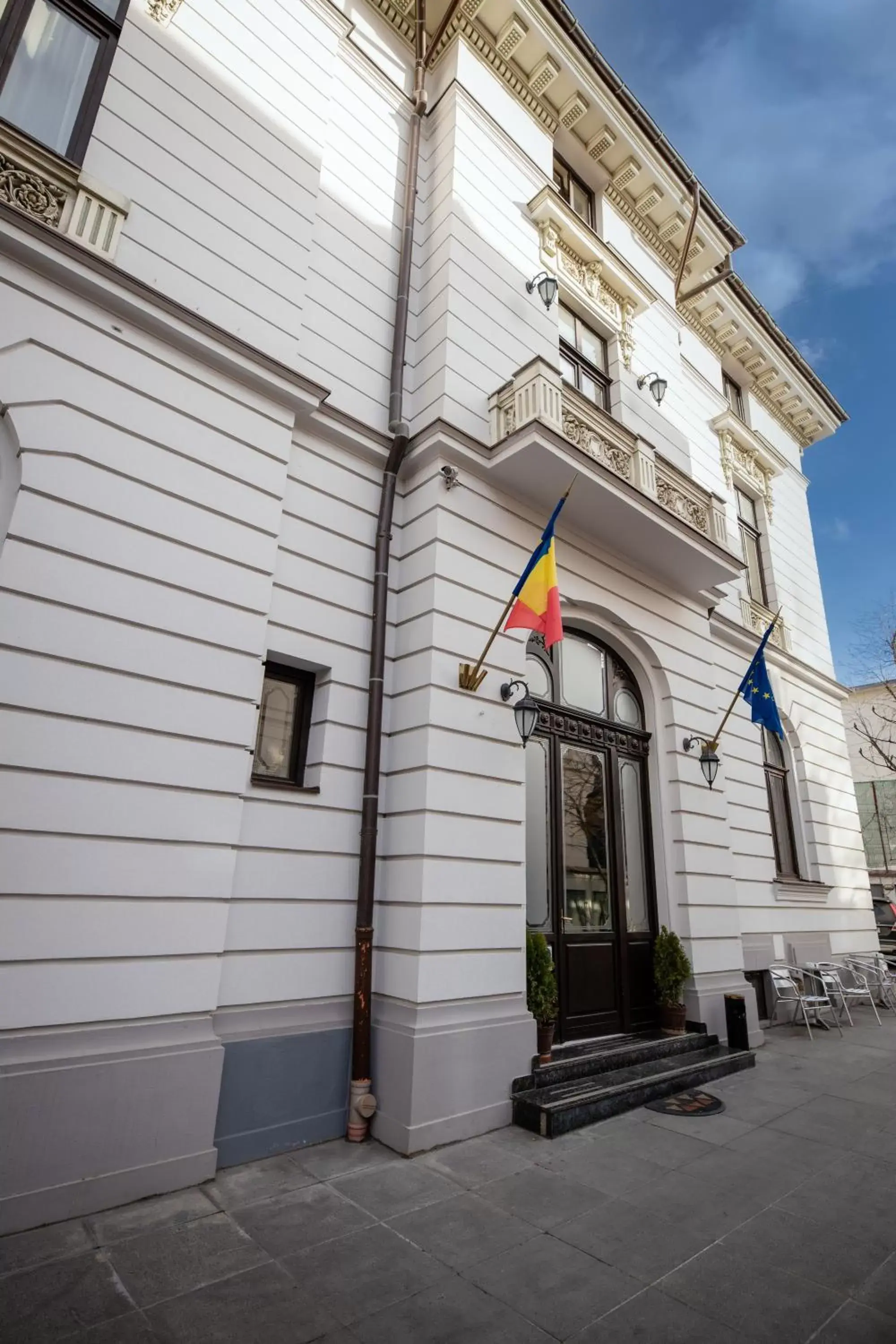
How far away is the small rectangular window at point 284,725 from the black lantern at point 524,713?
192 cm

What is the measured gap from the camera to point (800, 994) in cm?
1045

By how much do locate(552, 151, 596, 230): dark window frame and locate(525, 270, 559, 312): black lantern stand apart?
2.31 meters

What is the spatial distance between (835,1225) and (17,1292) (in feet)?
14.8

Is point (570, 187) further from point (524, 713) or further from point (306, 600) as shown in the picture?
point (524, 713)

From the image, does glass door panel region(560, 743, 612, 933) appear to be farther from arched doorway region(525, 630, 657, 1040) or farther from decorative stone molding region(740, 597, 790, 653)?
decorative stone molding region(740, 597, 790, 653)

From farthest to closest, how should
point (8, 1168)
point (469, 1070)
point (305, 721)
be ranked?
point (305, 721), point (469, 1070), point (8, 1168)

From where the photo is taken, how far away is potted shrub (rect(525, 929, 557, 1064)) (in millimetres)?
6277

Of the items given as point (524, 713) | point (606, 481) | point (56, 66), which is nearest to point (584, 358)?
point (606, 481)

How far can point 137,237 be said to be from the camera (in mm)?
5719

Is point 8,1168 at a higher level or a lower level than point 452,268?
lower

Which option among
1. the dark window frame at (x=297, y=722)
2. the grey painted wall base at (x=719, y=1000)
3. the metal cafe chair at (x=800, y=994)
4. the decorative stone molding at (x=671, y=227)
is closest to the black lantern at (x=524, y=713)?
the dark window frame at (x=297, y=722)

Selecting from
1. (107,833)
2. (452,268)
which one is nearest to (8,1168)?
(107,833)

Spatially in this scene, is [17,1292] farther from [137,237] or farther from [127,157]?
[127,157]

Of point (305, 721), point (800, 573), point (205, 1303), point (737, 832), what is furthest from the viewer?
point (800, 573)
